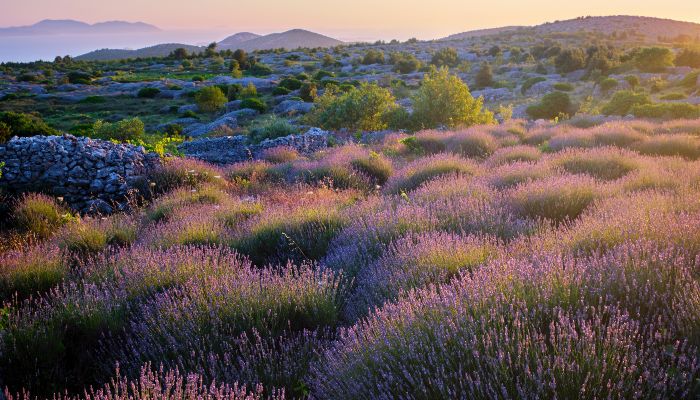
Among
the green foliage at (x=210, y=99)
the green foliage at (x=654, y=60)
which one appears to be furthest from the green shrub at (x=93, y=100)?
the green foliage at (x=654, y=60)

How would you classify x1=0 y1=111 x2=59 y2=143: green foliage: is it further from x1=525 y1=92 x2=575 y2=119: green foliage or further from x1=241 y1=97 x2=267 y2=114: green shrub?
x1=525 y1=92 x2=575 y2=119: green foliage

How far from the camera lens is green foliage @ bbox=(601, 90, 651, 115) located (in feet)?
60.0

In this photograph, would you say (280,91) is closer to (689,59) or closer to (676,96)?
(676,96)

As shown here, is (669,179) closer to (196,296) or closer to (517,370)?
(517,370)

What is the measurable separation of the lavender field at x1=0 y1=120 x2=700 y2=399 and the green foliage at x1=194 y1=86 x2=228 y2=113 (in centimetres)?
2563

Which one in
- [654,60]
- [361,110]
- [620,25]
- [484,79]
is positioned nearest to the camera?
[361,110]

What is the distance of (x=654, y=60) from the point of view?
104ft

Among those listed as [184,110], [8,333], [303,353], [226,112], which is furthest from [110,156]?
[184,110]

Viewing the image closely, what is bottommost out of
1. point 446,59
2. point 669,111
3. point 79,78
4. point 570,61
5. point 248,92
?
point 669,111

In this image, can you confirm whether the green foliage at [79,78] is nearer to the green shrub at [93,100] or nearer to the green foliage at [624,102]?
the green shrub at [93,100]

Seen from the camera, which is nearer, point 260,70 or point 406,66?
point 406,66

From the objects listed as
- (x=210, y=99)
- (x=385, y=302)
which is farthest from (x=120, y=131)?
(x=385, y=302)

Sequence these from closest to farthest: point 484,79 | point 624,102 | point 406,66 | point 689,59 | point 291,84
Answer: point 624,102, point 689,59, point 484,79, point 291,84, point 406,66

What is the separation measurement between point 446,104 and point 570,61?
26.2 meters
